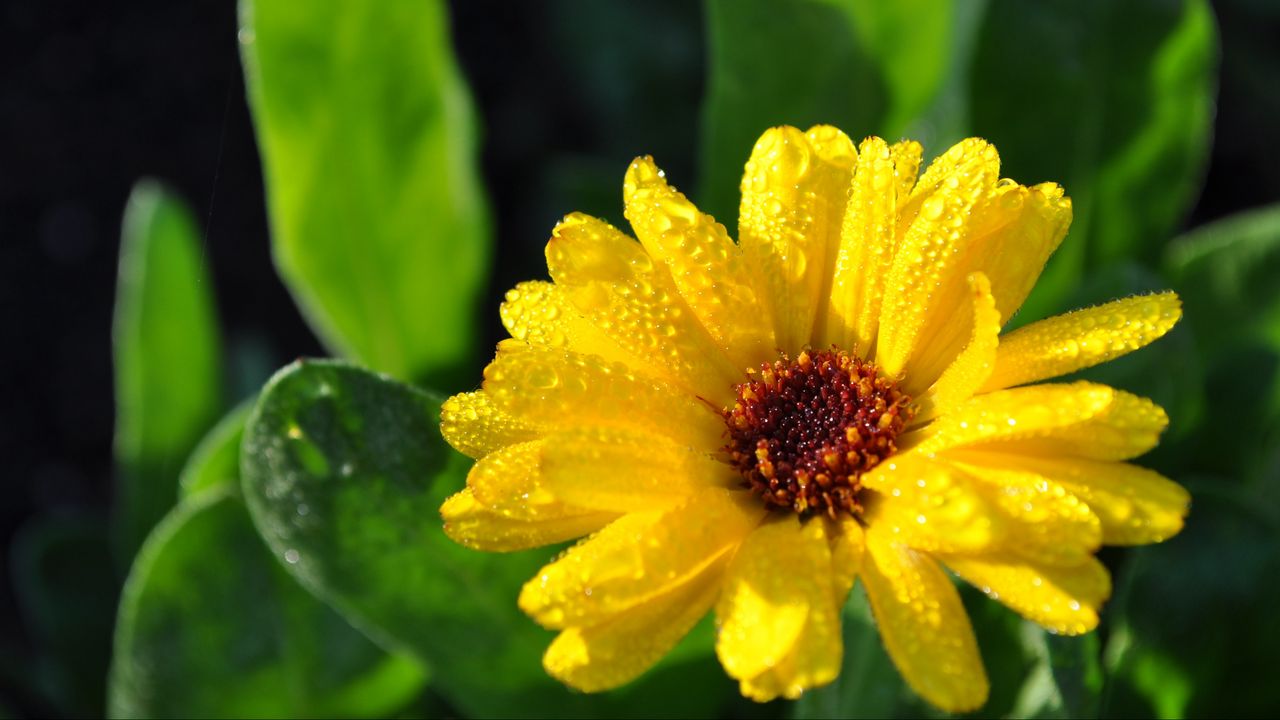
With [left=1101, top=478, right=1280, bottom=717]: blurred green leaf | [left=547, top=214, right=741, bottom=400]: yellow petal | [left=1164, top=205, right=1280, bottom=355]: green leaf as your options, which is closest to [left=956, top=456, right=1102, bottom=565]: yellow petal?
[left=547, top=214, right=741, bottom=400]: yellow petal

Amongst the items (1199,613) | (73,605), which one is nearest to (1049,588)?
(1199,613)

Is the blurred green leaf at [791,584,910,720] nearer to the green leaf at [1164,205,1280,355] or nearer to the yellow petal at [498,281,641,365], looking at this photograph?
the yellow petal at [498,281,641,365]

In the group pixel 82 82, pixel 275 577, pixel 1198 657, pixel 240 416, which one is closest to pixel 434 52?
pixel 240 416

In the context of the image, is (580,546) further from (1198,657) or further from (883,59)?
(883,59)

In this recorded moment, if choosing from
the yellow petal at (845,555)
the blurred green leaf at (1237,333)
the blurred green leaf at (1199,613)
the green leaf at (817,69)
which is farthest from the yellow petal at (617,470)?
the blurred green leaf at (1237,333)

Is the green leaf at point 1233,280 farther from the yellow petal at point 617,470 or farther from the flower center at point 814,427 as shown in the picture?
the yellow petal at point 617,470

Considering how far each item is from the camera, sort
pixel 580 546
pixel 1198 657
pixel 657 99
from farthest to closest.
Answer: pixel 657 99
pixel 1198 657
pixel 580 546

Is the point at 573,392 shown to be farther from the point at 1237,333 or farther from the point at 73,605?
the point at 73,605
